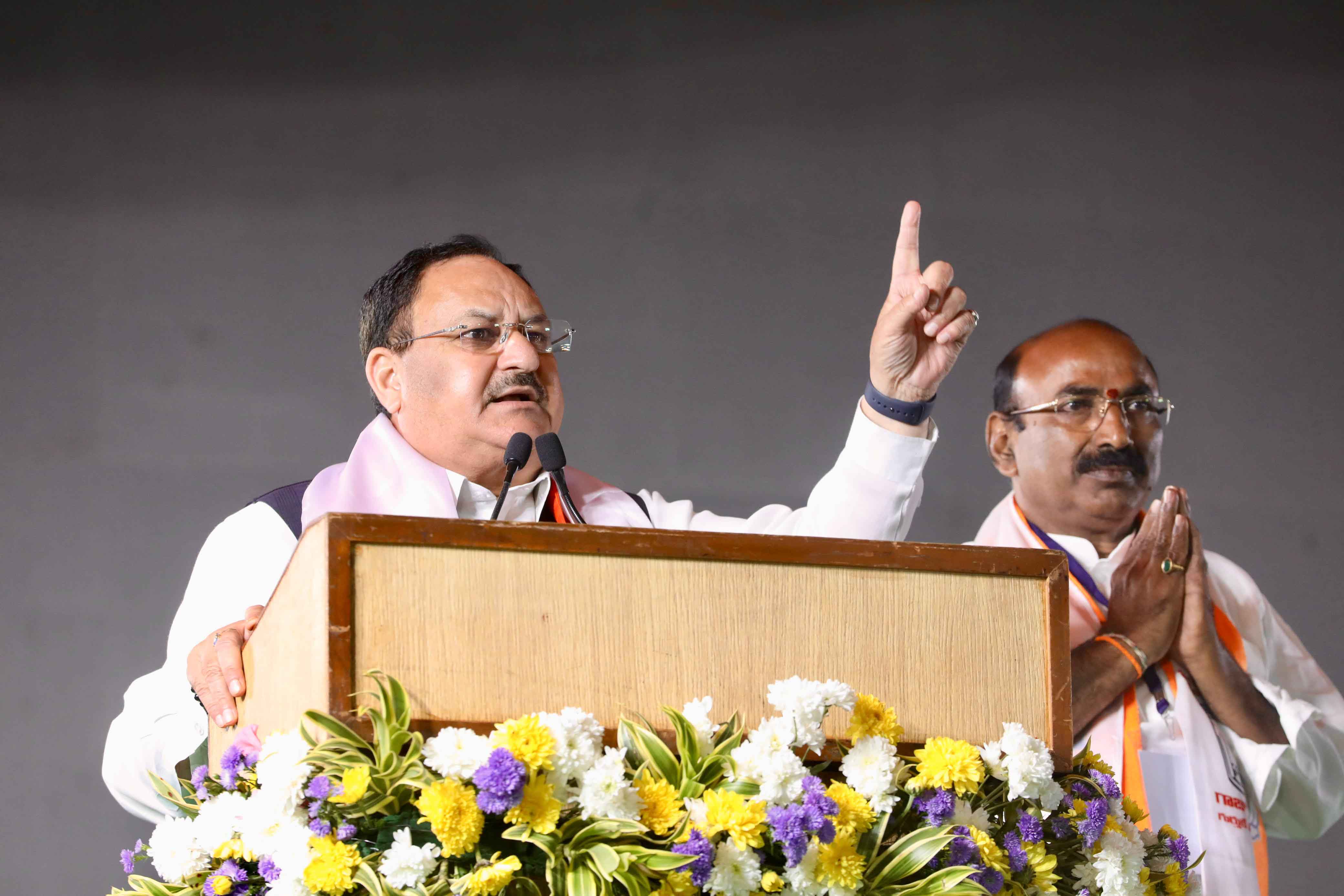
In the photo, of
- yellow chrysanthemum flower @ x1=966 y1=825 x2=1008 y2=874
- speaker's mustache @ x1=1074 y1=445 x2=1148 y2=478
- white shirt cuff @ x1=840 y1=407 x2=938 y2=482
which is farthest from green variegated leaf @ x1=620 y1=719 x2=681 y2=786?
speaker's mustache @ x1=1074 y1=445 x2=1148 y2=478

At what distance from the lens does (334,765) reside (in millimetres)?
1306

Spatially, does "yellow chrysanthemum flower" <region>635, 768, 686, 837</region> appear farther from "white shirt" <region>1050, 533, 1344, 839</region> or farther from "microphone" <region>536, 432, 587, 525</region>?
"white shirt" <region>1050, 533, 1344, 839</region>

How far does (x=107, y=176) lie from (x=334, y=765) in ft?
12.2

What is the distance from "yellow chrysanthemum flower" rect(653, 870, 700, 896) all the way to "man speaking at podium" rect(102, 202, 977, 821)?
74 centimetres

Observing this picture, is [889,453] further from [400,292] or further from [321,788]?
[321,788]

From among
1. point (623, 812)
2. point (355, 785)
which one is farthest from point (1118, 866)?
point (355, 785)

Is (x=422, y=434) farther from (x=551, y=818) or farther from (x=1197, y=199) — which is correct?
(x=1197, y=199)

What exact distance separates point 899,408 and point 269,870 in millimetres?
1301

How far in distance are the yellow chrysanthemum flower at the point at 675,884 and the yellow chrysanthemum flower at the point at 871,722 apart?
25 centimetres

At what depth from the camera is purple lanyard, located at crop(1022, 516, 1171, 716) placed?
328cm

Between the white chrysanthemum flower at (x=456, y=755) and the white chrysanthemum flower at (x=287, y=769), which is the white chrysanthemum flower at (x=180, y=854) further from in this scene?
the white chrysanthemum flower at (x=456, y=755)

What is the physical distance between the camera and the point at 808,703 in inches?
54.6

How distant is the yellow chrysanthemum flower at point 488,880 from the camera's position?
125 centimetres

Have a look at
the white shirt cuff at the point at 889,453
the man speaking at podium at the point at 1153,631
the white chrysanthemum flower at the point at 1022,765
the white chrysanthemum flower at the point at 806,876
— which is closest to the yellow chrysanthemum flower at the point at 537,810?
the white chrysanthemum flower at the point at 806,876
